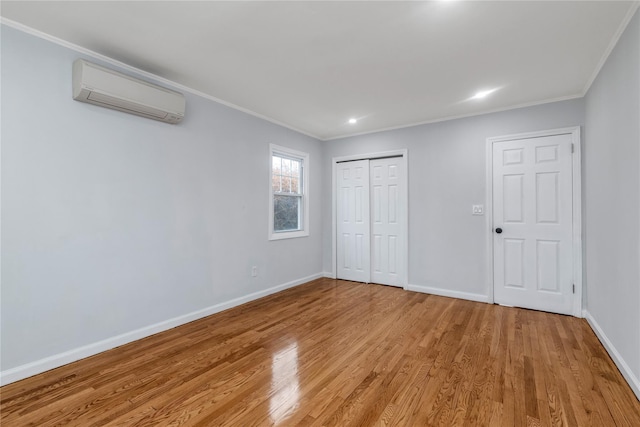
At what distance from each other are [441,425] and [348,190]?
3.73 meters

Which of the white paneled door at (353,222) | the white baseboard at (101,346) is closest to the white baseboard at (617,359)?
the white paneled door at (353,222)

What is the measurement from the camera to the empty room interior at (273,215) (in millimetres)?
1901

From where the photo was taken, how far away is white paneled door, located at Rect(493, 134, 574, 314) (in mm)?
3340

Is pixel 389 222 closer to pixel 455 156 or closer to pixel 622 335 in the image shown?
pixel 455 156

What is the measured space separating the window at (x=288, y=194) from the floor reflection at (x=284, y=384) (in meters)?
1.97

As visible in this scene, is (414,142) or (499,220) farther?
(414,142)

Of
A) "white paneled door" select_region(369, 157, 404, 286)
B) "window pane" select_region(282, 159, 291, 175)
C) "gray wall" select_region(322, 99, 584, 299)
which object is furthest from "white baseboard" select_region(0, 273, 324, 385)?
"gray wall" select_region(322, 99, 584, 299)

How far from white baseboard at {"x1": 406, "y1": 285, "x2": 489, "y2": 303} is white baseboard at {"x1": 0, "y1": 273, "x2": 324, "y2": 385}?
2.38 metres

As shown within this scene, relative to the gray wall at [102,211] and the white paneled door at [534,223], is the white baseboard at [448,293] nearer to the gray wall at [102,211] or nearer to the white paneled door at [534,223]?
the white paneled door at [534,223]

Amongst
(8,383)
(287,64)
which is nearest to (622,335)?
(287,64)

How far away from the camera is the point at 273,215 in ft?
13.8

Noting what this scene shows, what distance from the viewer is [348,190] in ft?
16.4

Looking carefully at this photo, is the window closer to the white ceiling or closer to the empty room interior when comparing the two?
the empty room interior

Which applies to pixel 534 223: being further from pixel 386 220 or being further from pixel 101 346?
pixel 101 346
